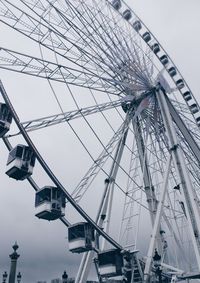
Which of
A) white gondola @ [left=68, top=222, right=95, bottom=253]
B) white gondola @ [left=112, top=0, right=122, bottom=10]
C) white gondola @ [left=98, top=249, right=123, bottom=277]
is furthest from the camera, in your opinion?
white gondola @ [left=112, top=0, right=122, bottom=10]

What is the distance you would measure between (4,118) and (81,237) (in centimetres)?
543

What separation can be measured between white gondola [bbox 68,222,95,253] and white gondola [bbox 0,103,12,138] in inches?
185

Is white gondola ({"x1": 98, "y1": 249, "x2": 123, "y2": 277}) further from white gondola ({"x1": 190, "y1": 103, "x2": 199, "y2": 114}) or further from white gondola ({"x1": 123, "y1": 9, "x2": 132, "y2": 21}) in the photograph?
white gondola ({"x1": 123, "y1": 9, "x2": 132, "y2": 21})

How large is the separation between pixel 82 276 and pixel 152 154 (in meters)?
6.98

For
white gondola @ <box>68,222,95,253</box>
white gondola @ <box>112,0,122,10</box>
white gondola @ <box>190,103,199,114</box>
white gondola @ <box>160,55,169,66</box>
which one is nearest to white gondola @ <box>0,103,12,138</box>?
white gondola @ <box>68,222,95,253</box>

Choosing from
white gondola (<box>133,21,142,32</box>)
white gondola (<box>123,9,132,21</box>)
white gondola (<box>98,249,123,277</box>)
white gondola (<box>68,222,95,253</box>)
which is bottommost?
white gondola (<box>98,249,123,277</box>)

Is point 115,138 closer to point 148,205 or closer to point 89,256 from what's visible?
point 148,205

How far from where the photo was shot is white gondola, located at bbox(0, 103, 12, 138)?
531 inches

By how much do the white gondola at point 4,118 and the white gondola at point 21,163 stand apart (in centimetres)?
83

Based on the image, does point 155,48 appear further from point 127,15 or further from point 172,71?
point 127,15

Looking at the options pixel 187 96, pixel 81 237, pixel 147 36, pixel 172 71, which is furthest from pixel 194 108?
pixel 81 237

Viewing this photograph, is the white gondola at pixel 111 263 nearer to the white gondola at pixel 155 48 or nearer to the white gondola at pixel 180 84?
the white gondola at pixel 180 84

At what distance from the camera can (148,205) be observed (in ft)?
60.8

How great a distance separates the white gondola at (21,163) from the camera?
1349 centimetres
